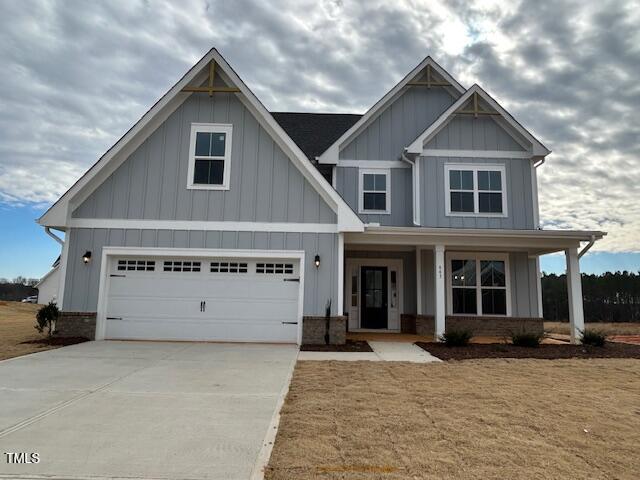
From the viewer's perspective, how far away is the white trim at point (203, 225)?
1014 cm

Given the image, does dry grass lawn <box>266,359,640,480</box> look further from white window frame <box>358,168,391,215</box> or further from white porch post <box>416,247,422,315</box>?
white window frame <box>358,168,391,215</box>

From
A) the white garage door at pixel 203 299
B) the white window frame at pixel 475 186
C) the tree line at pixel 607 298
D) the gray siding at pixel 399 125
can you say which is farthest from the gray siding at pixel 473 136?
the tree line at pixel 607 298

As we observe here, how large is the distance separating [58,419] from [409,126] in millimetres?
12203

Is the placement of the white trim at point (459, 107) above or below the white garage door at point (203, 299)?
above

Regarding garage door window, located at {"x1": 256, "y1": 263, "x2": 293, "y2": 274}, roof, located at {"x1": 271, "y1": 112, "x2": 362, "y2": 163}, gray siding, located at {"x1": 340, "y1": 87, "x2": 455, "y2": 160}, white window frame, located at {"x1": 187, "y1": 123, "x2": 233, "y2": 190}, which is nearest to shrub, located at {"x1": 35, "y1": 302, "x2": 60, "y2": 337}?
white window frame, located at {"x1": 187, "y1": 123, "x2": 233, "y2": 190}

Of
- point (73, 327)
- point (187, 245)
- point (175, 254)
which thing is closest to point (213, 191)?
point (187, 245)

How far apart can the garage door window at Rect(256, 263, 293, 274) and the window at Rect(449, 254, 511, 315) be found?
5.55 metres

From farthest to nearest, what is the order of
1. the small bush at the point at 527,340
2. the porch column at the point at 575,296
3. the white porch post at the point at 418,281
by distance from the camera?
the white porch post at the point at 418,281 < the porch column at the point at 575,296 < the small bush at the point at 527,340

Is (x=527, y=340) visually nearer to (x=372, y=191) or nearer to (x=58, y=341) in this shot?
(x=372, y=191)

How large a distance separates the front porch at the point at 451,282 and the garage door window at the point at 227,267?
9.00 feet

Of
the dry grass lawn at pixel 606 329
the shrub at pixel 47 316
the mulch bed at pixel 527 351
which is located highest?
the shrub at pixel 47 316

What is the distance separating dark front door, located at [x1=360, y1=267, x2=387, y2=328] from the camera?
13.4 m

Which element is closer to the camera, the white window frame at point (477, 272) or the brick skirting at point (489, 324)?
the brick skirting at point (489, 324)

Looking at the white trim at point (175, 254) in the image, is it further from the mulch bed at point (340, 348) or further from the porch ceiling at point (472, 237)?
the porch ceiling at point (472, 237)
